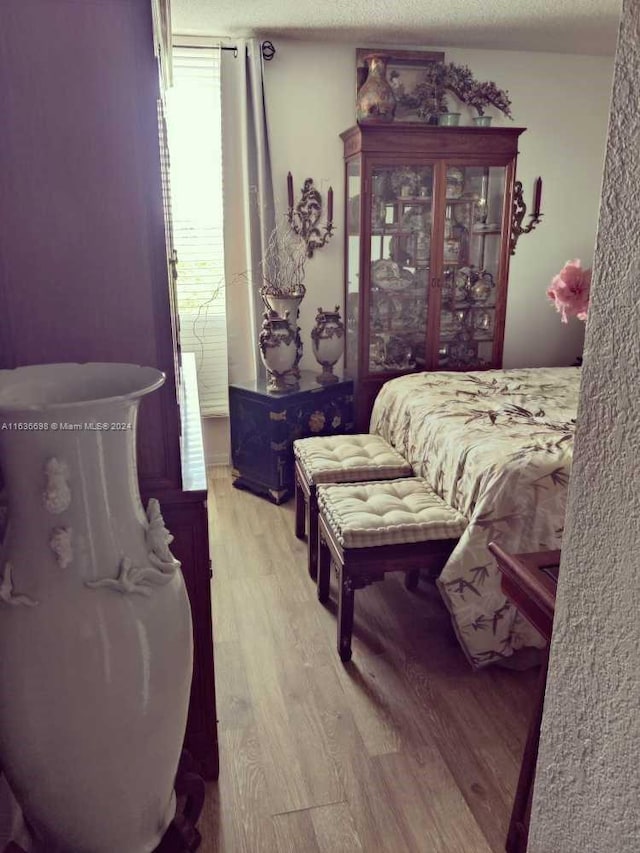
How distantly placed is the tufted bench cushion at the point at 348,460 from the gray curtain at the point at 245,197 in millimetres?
1134

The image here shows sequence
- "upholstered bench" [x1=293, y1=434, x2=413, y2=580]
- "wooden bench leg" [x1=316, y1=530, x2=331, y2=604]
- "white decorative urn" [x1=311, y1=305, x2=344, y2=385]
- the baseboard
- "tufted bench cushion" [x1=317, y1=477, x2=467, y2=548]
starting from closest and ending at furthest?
"tufted bench cushion" [x1=317, y1=477, x2=467, y2=548]
"wooden bench leg" [x1=316, y1=530, x2=331, y2=604]
"upholstered bench" [x1=293, y1=434, x2=413, y2=580]
"white decorative urn" [x1=311, y1=305, x2=344, y2=385]
the baseboard

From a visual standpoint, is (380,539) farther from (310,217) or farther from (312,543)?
(310,217)

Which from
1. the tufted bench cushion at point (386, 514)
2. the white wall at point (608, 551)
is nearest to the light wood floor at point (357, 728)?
the tufted bench cushion at point (386, 514)

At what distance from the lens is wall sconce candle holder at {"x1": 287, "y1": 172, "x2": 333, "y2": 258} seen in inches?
154

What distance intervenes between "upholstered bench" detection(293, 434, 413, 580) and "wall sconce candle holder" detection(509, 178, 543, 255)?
1827 mm

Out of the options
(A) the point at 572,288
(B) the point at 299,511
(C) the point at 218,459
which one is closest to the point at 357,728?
(B) the point at 299,511

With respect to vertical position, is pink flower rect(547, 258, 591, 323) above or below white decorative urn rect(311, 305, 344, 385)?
above

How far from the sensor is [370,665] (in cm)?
226

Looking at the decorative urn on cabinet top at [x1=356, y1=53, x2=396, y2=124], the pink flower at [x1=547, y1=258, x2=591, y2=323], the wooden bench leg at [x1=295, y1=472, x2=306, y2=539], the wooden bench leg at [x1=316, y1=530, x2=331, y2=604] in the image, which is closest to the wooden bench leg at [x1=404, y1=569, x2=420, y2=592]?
the wooden bench leg at [x1=316, y1=530, x2=331, y2=604]

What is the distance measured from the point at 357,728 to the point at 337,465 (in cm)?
110

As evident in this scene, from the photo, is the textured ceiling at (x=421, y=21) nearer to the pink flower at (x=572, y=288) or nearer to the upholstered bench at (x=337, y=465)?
the pink flower at (x=572, y=288)

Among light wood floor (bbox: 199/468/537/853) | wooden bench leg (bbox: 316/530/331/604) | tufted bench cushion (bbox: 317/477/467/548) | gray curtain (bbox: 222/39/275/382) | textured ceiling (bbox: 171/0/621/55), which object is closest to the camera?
light wood floor (bbox: 199/468/537/853)

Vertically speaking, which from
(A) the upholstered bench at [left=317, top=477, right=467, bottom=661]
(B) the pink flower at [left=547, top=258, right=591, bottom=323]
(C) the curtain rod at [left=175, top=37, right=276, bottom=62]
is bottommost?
(A) the upholstered bench at [left=317, top=477, right=467, bottom=661]

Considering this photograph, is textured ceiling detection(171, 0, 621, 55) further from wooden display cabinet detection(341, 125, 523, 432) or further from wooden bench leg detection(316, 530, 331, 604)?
wooden bench leg detection(316, 530, 331, 604)
